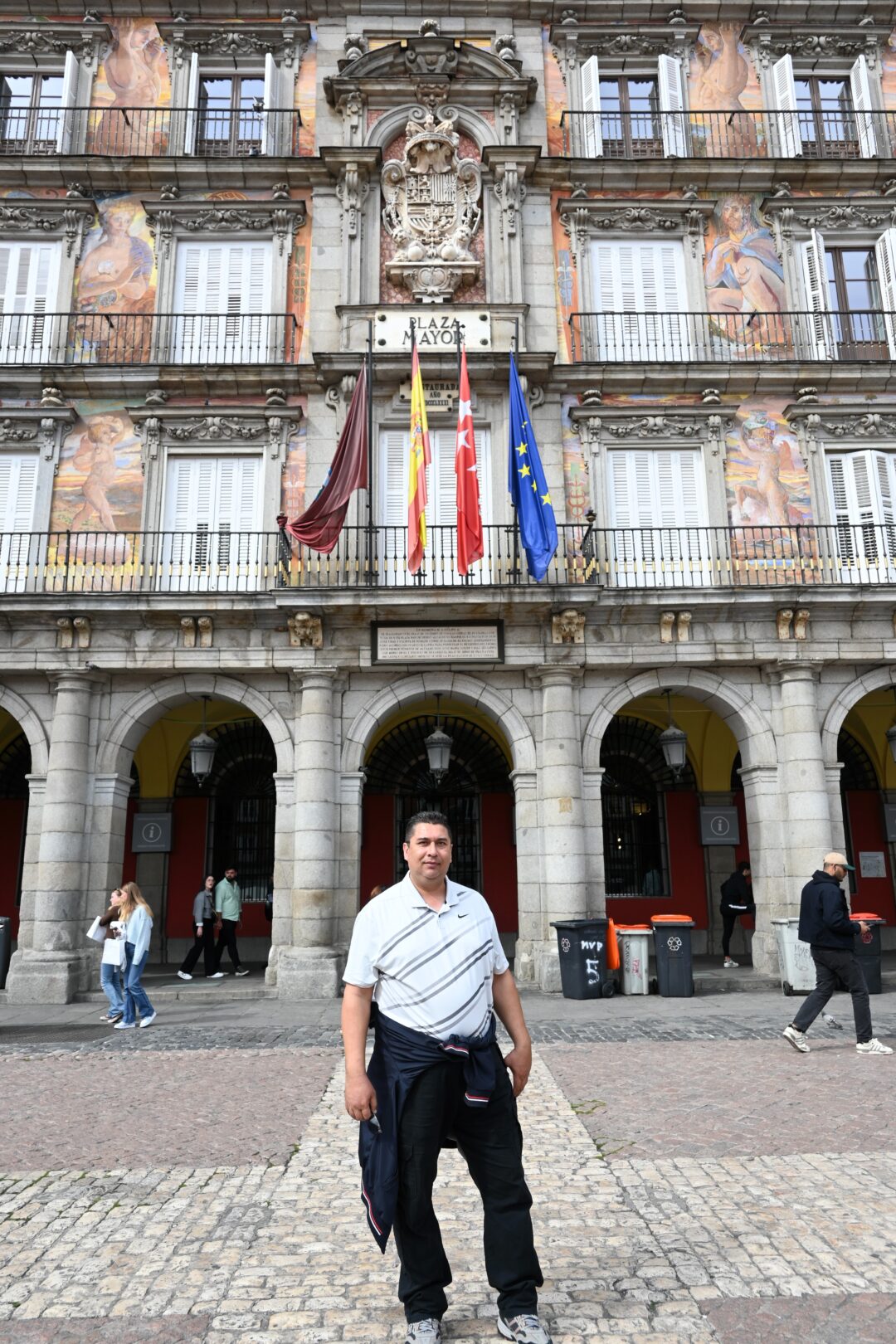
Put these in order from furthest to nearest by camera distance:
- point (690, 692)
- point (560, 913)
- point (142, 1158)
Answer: point (690, 692) < point (560, 913) < point (142, 1158)

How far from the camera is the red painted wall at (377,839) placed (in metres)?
18.1

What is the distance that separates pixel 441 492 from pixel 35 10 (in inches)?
473

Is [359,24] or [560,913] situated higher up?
[359,24]

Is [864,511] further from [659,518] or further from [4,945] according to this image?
[4,945]

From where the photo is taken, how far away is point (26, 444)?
52.3ft

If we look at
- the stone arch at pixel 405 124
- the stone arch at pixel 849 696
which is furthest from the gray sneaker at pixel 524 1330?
the stone arch at pixel 405 124

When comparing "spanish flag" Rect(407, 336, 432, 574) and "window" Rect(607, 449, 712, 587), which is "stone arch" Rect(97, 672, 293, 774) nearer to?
"spanish flag" Rect(407, 336, 432, 574)

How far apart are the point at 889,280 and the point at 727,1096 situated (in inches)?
589

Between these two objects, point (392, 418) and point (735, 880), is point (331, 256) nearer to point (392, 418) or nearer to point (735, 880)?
point (392, 418)

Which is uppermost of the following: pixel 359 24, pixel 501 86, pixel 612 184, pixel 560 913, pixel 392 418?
pixel 359 24

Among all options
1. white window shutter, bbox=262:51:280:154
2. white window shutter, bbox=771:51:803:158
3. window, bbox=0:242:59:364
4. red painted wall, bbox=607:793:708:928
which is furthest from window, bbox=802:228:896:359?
window, bbox=0:242:59:364

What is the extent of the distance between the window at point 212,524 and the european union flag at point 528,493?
4.22m

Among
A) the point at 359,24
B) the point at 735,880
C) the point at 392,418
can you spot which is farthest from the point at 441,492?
the point at 359,24

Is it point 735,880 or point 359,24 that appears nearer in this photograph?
point 735,880
